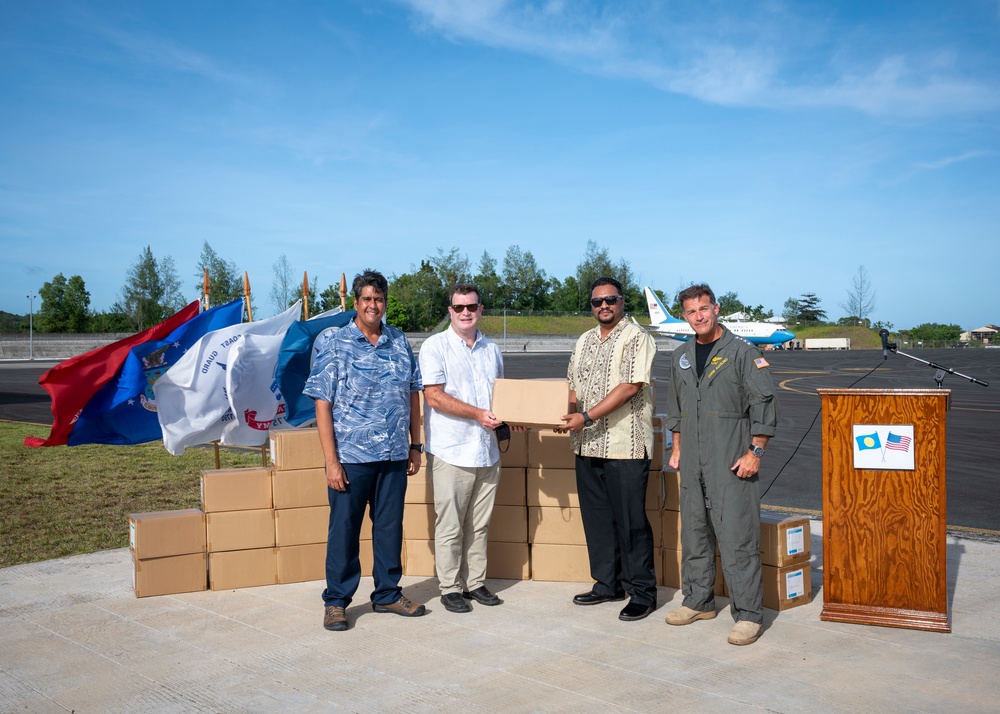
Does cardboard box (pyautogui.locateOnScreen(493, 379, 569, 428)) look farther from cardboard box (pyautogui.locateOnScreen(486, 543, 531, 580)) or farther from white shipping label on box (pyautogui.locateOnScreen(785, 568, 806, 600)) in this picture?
white shipping label on box (pyautogui.locateOnScreen(785, 568, 806, 600))

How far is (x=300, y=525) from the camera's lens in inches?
215

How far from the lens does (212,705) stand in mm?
3451

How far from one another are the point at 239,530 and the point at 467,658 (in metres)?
2.13

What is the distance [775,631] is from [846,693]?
90cm

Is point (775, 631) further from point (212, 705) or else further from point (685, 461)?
point (212, 705)

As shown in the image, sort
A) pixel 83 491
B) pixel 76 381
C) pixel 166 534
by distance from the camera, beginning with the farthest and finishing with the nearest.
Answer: pixel 83 491
pixel 76 381
pixel 166 534

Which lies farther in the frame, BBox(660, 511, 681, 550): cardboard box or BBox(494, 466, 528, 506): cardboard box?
BBox(494, 466, 528, 506): cardboard box

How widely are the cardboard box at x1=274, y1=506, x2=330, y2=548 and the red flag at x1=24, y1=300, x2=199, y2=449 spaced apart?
5.35 ft

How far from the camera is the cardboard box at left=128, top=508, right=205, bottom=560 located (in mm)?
5148


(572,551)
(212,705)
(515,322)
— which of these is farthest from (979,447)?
(515,322)

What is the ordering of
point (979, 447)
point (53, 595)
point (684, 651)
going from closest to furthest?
point (684, 651) → point (53, 595) → point (979, 447)

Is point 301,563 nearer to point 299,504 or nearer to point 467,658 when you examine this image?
point 299,504

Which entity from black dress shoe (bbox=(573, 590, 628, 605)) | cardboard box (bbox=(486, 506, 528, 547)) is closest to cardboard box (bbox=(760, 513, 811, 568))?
black dress shoe (bbox=(573, 590, 628, 605))

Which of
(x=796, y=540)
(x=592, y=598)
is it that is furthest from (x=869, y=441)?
(x=592, y=598)
